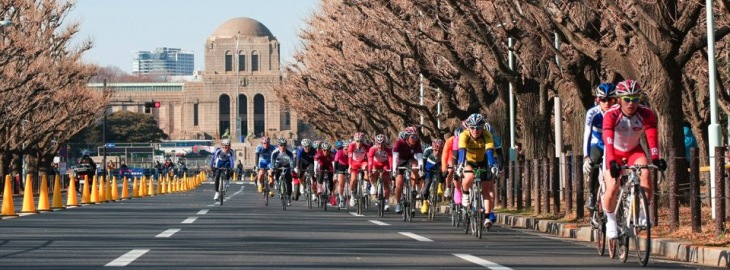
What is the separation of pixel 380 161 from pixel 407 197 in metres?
2.81

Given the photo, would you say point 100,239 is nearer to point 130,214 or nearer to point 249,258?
point 249,258

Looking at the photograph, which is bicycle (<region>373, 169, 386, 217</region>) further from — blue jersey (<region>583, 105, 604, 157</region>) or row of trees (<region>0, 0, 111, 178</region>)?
row of trees (<region>0, 0, 111, 178</region>)

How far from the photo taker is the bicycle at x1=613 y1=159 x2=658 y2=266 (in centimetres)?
1317

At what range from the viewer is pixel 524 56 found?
30.9 meters

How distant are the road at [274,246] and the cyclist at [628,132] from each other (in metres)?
0.87

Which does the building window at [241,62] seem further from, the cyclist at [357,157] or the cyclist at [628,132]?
the cyclist at [628,132]

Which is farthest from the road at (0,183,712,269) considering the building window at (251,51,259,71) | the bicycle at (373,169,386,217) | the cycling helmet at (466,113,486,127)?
the building window at (251,51,259,71)

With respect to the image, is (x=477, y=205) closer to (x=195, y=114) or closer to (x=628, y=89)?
(x=628, y=89)

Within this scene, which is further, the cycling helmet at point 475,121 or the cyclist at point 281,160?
the cyclist at point 281,160

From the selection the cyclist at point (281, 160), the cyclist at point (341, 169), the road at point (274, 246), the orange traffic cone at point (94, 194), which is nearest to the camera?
the road at point (274, 246)

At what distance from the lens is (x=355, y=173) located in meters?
28.8

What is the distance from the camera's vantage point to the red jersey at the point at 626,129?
44.0ft

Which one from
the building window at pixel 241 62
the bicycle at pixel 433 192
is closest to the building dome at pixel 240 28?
the building window at pixel 241 62

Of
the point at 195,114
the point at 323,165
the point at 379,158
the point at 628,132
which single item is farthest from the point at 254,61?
the point at 628,132
